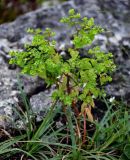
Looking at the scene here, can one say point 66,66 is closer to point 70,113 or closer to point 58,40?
point 70,113

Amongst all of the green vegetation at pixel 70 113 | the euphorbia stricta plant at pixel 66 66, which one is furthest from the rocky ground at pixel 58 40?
the euphorbia stricta plant at pixel 66 66

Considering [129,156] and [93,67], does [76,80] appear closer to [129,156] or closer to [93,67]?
[93,67]

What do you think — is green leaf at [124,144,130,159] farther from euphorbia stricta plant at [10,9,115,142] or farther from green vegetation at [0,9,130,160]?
euphorbia stricta plant at [10,9,115,142]

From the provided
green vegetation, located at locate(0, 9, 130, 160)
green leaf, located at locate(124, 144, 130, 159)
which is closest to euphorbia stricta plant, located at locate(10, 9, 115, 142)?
green vegetation, located at locate(0, 9, 130, 160)

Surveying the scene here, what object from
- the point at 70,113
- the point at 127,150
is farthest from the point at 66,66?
the point at 127,150

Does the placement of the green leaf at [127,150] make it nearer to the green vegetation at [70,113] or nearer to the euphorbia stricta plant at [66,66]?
the green vegetation at [70,113]
